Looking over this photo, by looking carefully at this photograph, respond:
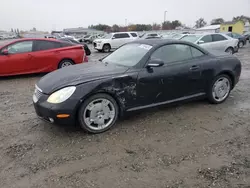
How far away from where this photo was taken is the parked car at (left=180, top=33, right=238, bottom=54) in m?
12.1

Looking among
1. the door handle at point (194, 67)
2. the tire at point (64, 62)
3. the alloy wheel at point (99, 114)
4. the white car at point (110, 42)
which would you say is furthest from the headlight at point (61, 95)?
the white car at point (110, 42)

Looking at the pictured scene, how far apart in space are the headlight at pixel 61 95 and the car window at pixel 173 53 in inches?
63.6

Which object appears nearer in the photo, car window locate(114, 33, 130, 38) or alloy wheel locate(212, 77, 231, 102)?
alloy wheel locate(212, 77, 231, 102)

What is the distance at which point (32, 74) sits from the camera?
8766mm

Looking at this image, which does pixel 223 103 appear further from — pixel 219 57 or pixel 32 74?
pixel 32 74

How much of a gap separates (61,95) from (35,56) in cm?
531

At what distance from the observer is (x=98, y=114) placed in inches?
144

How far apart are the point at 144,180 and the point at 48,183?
1.09 m

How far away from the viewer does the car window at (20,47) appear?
26.0ft

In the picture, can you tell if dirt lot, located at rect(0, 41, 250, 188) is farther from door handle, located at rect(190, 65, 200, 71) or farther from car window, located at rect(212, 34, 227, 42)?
car window, located at rect(212, 34, 227, 42)

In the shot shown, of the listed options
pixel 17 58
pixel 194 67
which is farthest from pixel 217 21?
pixel 194 67

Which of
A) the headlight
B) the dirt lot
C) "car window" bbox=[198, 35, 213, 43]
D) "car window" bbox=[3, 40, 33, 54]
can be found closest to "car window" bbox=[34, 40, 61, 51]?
"car window" bbox=[3, 40, 33, 54]

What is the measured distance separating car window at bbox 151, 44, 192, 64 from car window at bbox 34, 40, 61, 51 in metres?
5.43

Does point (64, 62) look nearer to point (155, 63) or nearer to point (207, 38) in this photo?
point (155, 63)
